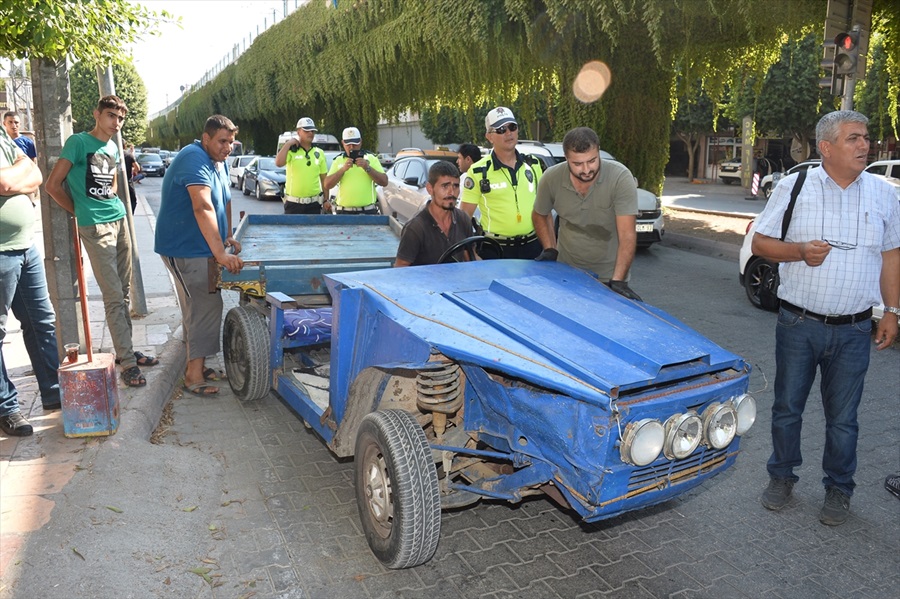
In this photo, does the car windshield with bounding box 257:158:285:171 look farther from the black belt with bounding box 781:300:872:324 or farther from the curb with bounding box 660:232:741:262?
the black belt with bounding box 781:300:872:324

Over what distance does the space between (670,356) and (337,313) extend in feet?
5.52

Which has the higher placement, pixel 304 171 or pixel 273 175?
pixel 304 171

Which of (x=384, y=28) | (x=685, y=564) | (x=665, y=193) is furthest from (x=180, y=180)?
(x=665, y=193)

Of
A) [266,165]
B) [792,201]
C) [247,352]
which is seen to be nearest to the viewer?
[792,201]

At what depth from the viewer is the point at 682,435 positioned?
285 cm

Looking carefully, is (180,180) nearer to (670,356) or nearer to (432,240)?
(432,240)

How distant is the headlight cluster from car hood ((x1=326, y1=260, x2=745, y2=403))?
155mm

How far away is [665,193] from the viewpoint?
3177cm

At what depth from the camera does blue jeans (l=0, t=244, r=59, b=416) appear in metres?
4.48

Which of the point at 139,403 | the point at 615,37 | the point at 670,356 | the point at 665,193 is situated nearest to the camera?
the point at 670,356

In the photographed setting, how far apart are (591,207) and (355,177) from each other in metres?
5.40

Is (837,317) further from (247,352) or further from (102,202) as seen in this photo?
(102,202)

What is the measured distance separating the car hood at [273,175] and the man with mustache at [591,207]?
20.7 m

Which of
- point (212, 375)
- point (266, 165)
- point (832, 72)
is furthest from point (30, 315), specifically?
point (266, 165)
